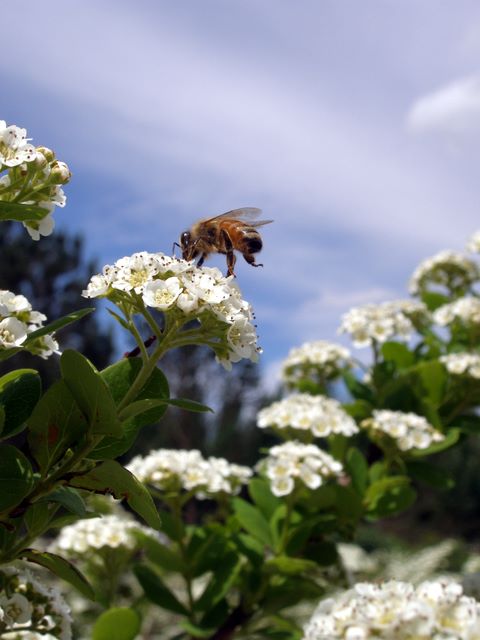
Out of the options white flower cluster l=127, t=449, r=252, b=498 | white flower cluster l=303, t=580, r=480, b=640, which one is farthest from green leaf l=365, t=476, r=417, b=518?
white flower cluster l=303, t=580, r=480, b=640

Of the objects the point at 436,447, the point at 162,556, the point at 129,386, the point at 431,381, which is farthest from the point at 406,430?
the point at 129,386

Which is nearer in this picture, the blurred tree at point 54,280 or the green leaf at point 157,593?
the green leaf at point 157,593

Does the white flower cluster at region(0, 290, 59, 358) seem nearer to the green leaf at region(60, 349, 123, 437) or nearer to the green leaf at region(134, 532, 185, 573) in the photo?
the green leaf at region(60, 349, 123, 437)

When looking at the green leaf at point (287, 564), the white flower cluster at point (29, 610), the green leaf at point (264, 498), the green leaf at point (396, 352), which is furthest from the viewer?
the green leaf at point (396, 352)

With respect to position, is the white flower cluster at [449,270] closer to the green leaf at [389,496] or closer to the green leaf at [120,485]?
the green leaf at [389,496]

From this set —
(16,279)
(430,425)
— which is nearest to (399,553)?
(430,425)

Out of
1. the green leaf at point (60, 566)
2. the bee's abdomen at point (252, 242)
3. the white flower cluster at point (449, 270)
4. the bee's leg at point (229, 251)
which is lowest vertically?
the green leaf at point (60, 566)

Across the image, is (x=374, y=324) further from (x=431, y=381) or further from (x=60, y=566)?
(x=60, y=566)

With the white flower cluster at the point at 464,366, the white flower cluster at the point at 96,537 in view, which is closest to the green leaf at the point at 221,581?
the white flower cluster at the point at 96,537
